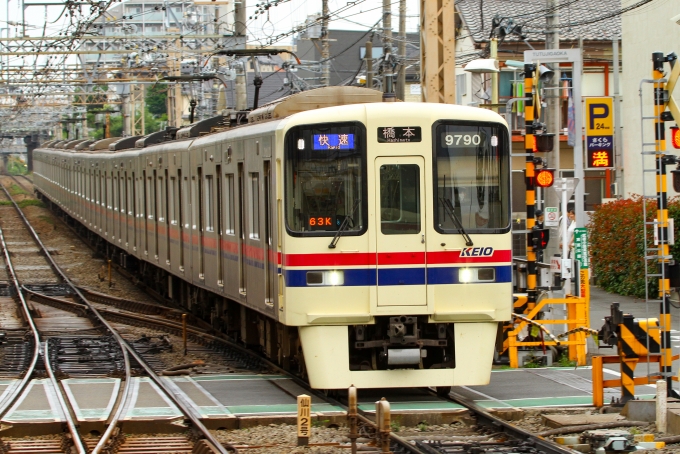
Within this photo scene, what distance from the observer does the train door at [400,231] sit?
9.51m

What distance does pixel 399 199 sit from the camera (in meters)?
9.61

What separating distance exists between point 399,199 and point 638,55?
1636 centimetres

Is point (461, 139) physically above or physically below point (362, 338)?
above

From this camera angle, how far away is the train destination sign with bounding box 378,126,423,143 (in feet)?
31.5

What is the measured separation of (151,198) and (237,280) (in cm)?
775

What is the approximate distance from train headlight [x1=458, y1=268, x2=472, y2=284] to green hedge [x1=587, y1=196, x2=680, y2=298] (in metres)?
9.25

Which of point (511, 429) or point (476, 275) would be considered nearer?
point (511, 429)

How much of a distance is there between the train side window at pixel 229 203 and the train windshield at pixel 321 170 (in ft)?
9.49

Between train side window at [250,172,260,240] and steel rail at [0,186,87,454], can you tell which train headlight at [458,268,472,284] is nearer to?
train side window at [250,172,260,240]

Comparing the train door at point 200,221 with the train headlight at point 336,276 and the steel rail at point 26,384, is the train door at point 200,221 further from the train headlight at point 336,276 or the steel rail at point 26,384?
the train headlight at point 336,276

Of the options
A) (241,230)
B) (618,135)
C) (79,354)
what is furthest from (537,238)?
(618,135)

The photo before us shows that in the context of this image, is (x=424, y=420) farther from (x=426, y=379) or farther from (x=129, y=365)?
(x=129, y=365)

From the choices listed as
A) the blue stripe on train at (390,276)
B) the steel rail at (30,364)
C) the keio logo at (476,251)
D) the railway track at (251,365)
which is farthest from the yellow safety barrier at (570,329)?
the steel rail at (30,364)

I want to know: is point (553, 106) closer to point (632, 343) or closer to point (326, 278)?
point (632, 343)
